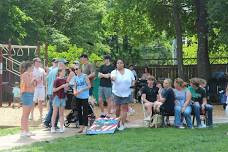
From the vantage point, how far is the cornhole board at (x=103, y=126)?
40.5 ft

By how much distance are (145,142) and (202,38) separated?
14.0 metres

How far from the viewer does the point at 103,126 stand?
41.4 ft

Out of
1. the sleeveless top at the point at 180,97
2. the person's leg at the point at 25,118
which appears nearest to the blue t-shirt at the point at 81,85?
the person's leg at the point at 25,118

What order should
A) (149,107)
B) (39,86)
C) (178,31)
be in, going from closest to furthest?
(149,107), (39,86), (178,31)

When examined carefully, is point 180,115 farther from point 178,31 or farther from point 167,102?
point 178,31

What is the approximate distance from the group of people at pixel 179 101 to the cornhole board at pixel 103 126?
1309 millimetres

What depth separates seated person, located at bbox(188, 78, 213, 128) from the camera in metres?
13.5

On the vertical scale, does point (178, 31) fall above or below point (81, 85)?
above

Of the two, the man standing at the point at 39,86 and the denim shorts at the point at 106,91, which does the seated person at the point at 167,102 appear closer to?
the denim shorts at the point at 106,91

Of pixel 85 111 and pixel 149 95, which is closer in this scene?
pixel 85 111

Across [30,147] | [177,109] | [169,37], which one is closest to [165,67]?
[169,37]

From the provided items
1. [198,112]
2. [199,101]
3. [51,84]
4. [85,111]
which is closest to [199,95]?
[199,101]

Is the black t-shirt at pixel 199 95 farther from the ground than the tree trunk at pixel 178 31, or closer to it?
closer to it

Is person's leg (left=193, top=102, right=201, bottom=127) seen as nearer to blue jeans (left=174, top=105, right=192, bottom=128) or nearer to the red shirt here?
blue jeans (left=174, top=105, right=192, bottom=128)
